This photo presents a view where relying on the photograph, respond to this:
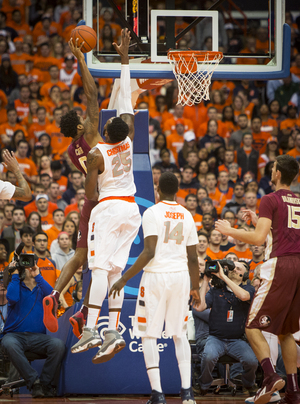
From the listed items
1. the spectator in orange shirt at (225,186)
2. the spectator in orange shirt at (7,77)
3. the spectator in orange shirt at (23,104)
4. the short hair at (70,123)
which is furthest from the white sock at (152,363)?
the spectator in orange shirt at (7,77)

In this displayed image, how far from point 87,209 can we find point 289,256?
232cm

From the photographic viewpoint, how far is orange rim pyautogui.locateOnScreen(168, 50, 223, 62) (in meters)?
7.84

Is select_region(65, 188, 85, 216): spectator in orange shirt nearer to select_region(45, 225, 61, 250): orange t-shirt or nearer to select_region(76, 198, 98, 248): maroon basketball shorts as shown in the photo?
select_region(45, 225, 61, 250): orange t-shirt

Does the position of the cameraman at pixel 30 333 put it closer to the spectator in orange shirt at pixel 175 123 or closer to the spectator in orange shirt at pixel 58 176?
the spectator in orange shirt at pixel 58 176

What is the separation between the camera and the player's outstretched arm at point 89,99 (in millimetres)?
6562

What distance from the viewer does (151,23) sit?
8.13 metres

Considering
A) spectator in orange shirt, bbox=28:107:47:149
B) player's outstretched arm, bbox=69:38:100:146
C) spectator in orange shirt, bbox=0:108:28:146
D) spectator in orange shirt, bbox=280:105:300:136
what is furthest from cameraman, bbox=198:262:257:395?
spectator in orange shirt, bbox=0:108:28:146

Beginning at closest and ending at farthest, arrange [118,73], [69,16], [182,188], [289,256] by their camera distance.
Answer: [289,256] → [118,73] → [182,188] → [69,16]

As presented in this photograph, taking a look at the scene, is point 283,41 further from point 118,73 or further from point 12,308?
point 12,308

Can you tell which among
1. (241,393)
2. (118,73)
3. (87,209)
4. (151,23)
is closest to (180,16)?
(151,23)

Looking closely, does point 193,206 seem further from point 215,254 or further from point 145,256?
point 145,256

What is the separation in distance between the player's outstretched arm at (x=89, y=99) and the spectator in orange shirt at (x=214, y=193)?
5754 mm

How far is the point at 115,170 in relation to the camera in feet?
20.8

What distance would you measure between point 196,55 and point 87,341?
4067 millimetres
